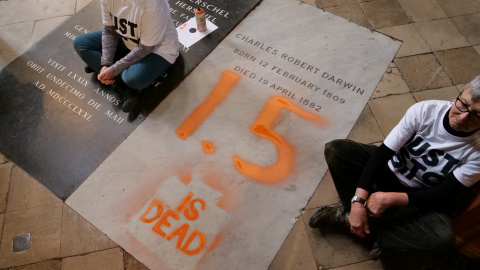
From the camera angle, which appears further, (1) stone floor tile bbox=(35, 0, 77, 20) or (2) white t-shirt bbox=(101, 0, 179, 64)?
(1) stone floor tile bbox=(35, 0, 77, 20)

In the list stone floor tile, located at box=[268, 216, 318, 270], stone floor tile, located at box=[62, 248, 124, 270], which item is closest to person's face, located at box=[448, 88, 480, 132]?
stone floor tile, located at box=[268, 216, 318, 270]

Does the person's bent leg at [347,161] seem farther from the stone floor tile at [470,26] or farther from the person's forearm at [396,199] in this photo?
the stone floor tile at [470,26]

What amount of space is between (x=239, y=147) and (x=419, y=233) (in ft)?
4.23

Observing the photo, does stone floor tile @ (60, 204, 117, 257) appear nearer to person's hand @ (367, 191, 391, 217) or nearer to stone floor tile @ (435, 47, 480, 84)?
person's hand @ (367, 191, 391, 217)

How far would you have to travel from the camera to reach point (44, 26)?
3.33 meters

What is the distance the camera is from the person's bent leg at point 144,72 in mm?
2564

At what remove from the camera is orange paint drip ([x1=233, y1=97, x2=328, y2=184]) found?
230 cm

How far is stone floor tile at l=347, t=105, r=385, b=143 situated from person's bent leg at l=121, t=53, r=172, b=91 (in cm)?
162

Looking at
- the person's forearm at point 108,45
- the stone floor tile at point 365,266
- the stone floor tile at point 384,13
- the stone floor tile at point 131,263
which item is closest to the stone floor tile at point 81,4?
the person's forearm at point 108,45

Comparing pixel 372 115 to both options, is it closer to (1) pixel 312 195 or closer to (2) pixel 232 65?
(1) pixel 312 195

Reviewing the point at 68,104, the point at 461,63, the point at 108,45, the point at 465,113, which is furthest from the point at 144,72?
the point at 461,63

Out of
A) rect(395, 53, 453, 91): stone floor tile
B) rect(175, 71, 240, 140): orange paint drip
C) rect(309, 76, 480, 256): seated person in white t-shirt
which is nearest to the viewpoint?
rect(309, 76, 480, 256): seated person in white t-shirt

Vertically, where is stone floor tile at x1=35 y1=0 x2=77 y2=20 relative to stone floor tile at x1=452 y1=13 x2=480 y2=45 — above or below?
below

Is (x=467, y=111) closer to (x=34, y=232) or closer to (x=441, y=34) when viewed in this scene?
(x=441, y=34)
